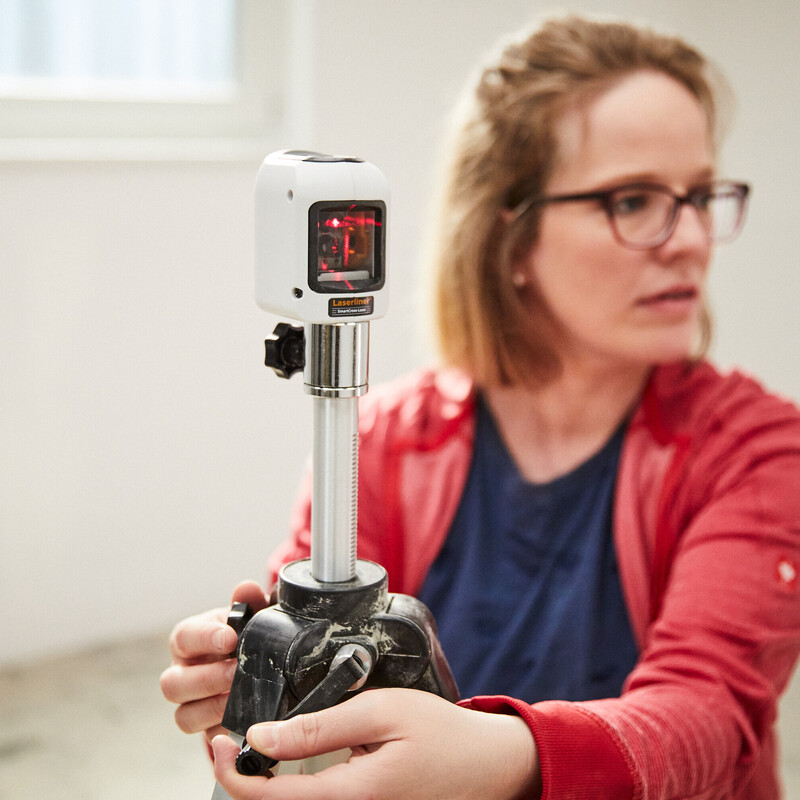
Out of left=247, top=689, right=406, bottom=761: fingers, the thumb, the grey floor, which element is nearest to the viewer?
left=247, top=689, right=406, bottom=761: fingers

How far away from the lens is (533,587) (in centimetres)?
105

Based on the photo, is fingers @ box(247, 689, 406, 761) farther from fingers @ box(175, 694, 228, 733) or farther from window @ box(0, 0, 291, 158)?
window @ box(0, 0, 291, 158)

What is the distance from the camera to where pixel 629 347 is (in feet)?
3.45

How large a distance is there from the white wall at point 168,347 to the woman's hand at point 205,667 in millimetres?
1460

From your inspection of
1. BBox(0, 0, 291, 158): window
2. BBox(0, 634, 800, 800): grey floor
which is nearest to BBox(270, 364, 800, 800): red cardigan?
BBox(0, 634, 800, 800): grey floor

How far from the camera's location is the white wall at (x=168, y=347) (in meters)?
2.06

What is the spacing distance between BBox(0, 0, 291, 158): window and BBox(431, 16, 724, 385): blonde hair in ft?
3.67

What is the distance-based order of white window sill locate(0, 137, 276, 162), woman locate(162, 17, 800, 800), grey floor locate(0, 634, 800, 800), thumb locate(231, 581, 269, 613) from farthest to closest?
white window sill locate(0, 137, 276, 162)
grey floor locate(0, 634, 800, 800)
woman locate(162, 17, 800, 800)
thumb locate(231, 581, 269, 613)

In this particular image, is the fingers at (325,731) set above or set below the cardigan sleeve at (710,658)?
above

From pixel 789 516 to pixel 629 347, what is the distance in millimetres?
241

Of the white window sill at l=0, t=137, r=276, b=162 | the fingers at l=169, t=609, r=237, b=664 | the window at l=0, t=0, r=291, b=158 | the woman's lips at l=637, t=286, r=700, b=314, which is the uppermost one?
the window at l=0, t=0, r=291, b=158

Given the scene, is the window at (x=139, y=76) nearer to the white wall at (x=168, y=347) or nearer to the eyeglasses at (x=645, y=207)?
the white wall at (x=168, y=347)

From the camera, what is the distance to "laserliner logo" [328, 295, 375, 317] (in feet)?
1.68

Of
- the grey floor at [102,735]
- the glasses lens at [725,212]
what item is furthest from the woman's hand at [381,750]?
the grey floor at [102,735]
